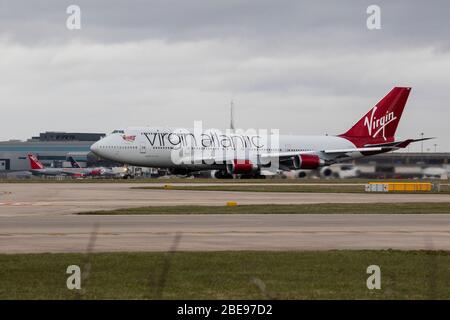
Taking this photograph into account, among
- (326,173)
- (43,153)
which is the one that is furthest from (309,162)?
(43,153)

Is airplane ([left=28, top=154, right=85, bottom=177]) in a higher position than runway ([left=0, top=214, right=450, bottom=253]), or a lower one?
lower

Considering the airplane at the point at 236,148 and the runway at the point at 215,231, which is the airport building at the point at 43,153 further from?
the runway at the point at 215,231

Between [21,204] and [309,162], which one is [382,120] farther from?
[21,204]

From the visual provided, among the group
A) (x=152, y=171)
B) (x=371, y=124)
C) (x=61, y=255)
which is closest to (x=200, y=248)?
(x=61, y=255)

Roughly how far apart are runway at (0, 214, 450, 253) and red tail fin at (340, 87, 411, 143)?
59.6 metres

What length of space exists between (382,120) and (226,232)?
70.1 metres

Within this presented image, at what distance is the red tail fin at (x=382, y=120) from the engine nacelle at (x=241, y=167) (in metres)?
15.2

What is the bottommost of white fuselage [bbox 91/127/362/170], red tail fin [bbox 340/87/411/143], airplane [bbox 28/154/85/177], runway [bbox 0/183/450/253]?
airplane [bbox 28/154/85/177]

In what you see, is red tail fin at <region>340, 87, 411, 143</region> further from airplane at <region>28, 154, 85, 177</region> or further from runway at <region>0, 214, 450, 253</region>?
runway at <region>0, 214, 450, 253</region>

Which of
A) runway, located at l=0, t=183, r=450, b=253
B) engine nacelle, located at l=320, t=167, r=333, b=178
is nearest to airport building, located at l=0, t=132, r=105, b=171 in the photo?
engine nacelle, located at l=320, t=167, r=333, b=178

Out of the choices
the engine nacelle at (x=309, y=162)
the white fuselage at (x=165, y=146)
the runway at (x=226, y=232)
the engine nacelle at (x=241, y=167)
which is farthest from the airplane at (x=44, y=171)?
the runway at (x=226, y=232)

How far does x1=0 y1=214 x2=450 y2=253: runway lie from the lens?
2339 centimetres

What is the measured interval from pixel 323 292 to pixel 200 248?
757cm
